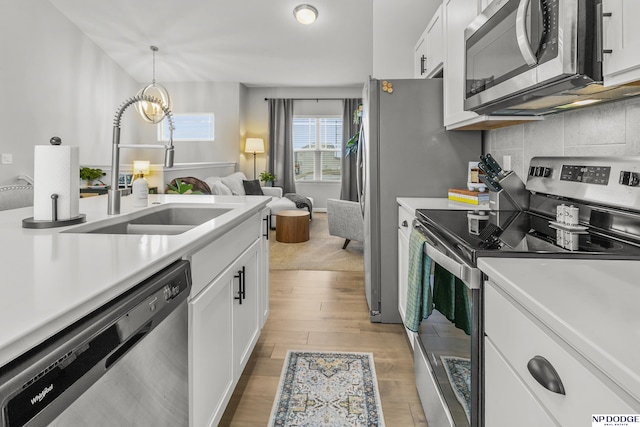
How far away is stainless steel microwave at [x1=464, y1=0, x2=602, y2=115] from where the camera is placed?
1.05 metres

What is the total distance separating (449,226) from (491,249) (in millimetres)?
392

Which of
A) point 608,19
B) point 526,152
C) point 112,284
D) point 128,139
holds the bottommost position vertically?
point 112,284

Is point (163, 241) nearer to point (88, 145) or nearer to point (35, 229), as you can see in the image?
point (35, 229)

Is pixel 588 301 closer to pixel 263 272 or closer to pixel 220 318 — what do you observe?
pixel 220 318

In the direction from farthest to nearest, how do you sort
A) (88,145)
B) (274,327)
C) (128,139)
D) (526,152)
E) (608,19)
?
(128,139) < (88,145) < (274,327) < (526,152) < (608,19)

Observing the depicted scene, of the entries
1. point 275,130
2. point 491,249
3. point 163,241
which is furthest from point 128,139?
point 491,249

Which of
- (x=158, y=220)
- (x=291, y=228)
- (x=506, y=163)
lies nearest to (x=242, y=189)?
(x=291, y=228)

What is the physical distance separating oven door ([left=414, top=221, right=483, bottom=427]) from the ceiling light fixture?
13.6 ft

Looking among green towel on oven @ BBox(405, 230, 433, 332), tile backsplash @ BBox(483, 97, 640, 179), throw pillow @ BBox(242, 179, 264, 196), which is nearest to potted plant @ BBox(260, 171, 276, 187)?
throw pillow @ BBox(242, 179, 264, 196)

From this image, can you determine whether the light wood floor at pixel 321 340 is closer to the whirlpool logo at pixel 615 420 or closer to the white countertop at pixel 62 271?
the white countertop at pixel 62 271

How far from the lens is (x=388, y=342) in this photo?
2348 millimetres

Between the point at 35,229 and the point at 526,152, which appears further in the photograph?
the point at 526,152

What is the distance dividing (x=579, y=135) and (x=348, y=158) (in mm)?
6316

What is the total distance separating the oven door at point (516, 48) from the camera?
42.0 inches
